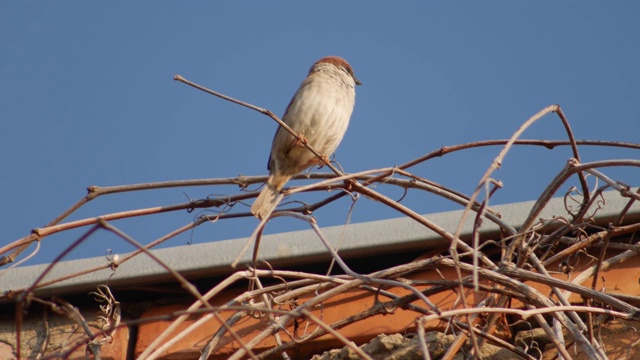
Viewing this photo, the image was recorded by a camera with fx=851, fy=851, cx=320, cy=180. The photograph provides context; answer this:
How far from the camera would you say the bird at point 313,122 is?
13.2ft

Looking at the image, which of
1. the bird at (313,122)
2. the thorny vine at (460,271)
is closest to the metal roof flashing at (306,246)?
the thorny vine at (460,271)

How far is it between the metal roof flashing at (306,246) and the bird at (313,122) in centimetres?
95

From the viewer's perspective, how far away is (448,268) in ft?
9.30

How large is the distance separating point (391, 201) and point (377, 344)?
588mm

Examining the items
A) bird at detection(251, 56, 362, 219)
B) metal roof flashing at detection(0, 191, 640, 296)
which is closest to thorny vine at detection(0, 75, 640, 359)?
metal roof flashing at detection(0, 191, 640, 296)

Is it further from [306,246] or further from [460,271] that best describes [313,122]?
[460,271]

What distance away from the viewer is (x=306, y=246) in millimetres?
2797

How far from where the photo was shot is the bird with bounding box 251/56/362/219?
4023 mm

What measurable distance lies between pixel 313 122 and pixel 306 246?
1.40m

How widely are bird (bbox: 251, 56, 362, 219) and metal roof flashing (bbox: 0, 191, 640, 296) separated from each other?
0.95m

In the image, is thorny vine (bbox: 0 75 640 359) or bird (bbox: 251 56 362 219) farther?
bird (bbox: 251 56 362 219)

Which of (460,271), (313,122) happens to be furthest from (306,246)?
(313,122)

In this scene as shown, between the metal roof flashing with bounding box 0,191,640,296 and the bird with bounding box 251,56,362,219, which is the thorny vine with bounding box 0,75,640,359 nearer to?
the metal roof flashing with bounding box 0,191,640,296

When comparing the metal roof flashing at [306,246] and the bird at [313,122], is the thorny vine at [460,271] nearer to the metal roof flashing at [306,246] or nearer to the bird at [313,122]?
the metal roof flashing at [306,246]
